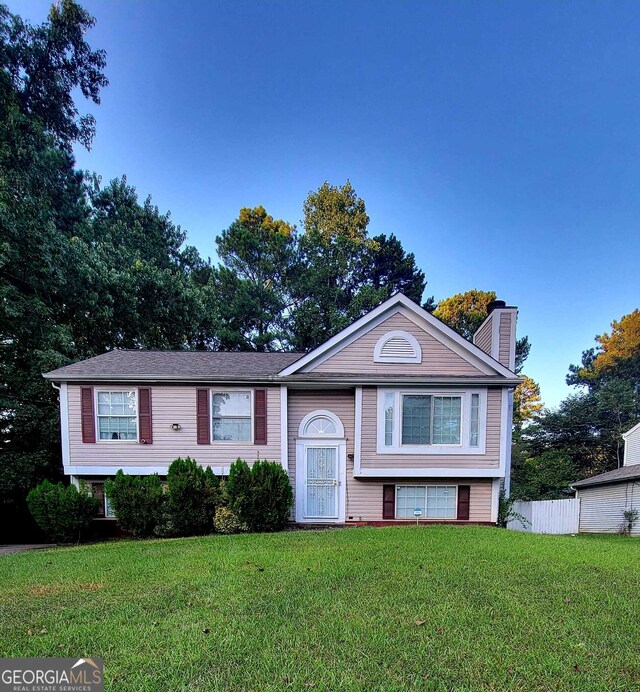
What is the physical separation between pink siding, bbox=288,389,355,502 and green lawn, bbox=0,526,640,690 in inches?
138

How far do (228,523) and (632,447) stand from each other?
1876 cm

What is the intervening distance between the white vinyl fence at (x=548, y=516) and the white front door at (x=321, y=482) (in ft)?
18.8

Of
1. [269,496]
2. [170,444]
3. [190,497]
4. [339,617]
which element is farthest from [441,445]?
[170,444]

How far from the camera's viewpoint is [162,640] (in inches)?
107

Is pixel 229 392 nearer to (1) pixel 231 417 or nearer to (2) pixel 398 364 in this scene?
(1) pixel 231 417

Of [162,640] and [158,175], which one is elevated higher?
[158,175]

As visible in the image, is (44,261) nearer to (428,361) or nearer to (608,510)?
(428,361)

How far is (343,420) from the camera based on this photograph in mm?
8805

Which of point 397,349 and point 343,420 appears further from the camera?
point 343,420

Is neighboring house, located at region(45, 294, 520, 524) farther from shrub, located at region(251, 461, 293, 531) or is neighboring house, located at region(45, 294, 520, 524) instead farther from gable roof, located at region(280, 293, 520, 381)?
shrub, located at region(251, 461, 293, 531)

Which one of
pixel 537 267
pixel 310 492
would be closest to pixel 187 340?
pixel 310 492

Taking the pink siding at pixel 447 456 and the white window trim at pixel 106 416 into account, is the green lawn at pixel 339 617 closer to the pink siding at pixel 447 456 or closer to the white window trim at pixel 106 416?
the pink siding at pixel 447 456

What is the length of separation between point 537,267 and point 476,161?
6602mm

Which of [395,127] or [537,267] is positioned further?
[537,267]
